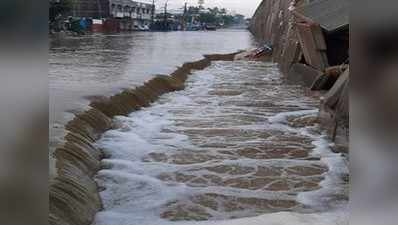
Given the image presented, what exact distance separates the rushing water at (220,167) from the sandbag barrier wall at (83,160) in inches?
6.8

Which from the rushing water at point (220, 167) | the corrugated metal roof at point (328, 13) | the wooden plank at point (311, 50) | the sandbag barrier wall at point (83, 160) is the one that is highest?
the corrugated metal roof at point (328, 13)

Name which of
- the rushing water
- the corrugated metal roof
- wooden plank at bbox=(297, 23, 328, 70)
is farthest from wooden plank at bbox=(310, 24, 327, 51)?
the rushing water

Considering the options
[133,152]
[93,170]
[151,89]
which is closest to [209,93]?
[151,89]

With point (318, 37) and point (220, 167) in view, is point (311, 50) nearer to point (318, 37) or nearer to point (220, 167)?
point (318, 37)

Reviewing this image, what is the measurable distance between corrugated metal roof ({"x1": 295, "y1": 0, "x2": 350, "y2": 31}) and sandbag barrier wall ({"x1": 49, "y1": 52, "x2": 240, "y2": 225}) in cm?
516

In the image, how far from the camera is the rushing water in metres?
5.59

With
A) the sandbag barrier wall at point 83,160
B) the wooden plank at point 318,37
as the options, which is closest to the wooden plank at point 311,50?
the wooden plank at point 318,37

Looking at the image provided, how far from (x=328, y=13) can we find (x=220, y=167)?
858 centimetres

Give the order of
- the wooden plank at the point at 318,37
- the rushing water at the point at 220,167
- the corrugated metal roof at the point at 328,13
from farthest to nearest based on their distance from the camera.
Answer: the wooden plank at the point at 318,37 < the corrugated metal roof at the point at 328,13 < the rushing water at the point at 220,167

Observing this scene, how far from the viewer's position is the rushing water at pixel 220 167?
559cm

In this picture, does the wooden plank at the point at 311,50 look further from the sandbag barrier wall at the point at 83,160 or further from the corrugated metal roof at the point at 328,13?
the sandbag barrier wall at the point at 83,160

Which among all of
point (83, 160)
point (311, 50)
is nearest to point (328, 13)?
point (311, 50)

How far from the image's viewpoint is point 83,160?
6.74m
